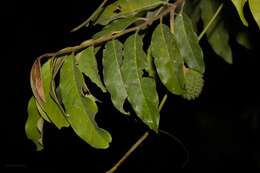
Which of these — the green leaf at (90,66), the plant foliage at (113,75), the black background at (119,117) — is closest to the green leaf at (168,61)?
the plant foliage at (113,75)

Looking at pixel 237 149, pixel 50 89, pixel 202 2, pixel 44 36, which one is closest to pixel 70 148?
pixel 44 36

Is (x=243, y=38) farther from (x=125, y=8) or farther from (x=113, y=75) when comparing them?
(x=113, y=75)

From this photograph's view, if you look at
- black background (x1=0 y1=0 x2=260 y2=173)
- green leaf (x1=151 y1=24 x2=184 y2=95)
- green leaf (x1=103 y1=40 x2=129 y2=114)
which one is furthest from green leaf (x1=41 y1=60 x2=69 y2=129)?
black background (x1=0 y1=0 x2=260 y2=173)

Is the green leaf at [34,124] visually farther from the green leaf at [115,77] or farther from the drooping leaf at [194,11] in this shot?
the drooping leaf at [194,11]

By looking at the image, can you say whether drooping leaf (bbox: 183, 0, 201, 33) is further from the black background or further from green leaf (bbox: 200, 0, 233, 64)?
the black background

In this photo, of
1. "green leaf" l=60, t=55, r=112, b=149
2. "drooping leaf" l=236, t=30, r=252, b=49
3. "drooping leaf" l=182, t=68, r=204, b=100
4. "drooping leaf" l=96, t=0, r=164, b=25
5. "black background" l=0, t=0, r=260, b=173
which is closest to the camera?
"green leaf" l=60, t=55, r=112, b=149

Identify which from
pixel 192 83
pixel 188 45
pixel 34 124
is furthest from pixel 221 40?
pixel 34 124
